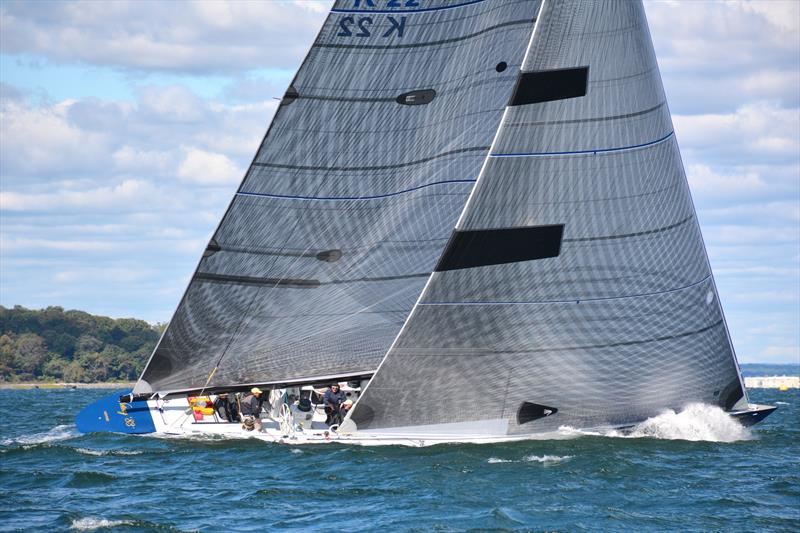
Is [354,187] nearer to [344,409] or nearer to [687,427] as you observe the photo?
[344,409]

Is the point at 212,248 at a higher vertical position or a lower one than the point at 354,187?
lower

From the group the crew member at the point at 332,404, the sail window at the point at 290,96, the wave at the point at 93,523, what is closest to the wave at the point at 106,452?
the crew member at the point at 332,404

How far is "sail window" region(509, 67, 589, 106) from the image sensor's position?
2386cm

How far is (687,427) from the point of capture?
25.7m

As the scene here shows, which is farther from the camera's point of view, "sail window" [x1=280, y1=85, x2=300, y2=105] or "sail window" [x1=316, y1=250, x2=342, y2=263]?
"sail window" [x1=316, y1=250, x2=342, y2=263]

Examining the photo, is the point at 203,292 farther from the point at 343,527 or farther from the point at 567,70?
the point at 343,527

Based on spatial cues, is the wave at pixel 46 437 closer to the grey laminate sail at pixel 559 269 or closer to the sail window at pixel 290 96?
the grey laminate sail at pixel 559 269

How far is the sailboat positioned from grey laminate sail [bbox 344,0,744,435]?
0.04 metres

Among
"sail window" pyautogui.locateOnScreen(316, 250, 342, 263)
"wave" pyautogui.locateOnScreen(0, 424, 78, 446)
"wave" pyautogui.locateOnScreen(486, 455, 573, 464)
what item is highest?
"sail window" pyautogui.locateOnScreen(316, 250, 342, 263)

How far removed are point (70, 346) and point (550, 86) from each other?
102 metres

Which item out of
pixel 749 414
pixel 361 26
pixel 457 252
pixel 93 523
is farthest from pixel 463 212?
pixel 93 523

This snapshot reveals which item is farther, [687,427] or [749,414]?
[749,414]

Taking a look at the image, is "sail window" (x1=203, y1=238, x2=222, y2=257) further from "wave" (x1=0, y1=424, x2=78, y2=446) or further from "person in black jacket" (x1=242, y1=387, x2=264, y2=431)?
"wave" (x1=0, y1=424, x2=78, y2=446)

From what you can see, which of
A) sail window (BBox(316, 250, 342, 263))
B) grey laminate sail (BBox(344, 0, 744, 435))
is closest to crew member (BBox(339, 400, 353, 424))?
grey laminate sail (BBox(344, 0, 744, 435))
